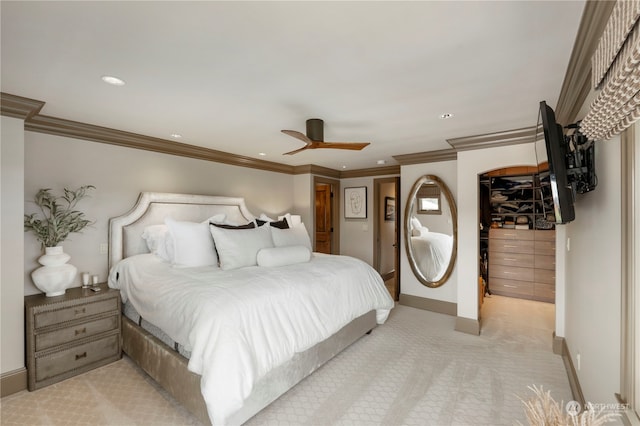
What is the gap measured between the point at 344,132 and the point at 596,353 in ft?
8.64

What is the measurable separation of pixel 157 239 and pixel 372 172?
386cm

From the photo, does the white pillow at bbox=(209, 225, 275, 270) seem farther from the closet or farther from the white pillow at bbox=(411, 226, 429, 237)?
the closet

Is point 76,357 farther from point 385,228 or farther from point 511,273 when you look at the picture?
point 511,273

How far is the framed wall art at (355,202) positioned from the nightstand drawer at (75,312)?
13.8 ft

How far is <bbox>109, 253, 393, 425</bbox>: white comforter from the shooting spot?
1761mm

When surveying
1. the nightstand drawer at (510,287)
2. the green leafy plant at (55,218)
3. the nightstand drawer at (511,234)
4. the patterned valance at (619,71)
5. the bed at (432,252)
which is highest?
the patterned valance at (619,71)

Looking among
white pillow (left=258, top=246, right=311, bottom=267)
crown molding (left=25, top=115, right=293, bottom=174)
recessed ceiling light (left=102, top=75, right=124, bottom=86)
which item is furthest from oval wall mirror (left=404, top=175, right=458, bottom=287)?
recessed ceiling light (left=102, top=75, right=124, bottom=86)

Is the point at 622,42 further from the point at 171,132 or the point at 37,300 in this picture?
the point at 37,300

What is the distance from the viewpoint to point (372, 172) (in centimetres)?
555

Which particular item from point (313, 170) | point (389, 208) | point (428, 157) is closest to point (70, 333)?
point (313, 170)

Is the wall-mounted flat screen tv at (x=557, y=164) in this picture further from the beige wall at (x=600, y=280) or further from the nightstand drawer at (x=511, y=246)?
the nightstand drawer at (x=511, y=246)

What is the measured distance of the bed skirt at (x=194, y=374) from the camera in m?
1.93

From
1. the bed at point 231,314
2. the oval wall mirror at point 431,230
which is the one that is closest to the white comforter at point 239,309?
the bed at point 231,314

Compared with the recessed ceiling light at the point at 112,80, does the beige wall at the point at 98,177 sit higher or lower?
lower
